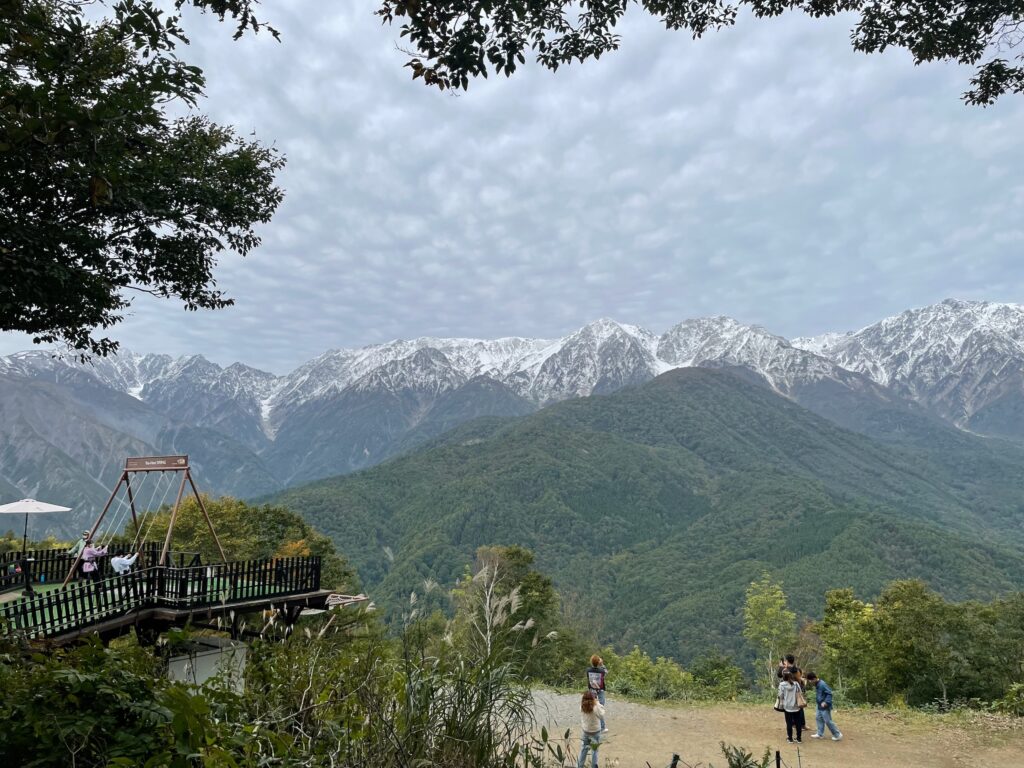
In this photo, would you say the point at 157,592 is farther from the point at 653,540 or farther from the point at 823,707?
the point at 653,540

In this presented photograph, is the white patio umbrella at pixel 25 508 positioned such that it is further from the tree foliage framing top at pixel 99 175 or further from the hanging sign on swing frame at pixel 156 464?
the tree foliage framing top at pixel 99 175

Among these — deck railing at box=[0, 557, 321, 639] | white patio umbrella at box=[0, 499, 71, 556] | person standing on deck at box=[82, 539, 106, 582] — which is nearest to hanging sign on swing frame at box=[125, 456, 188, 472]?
person standing on deck at box=[82, 539, 106, 582]

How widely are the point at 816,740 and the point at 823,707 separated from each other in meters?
0.65

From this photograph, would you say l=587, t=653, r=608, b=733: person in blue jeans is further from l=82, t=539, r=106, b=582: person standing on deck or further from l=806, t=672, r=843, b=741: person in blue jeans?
l=82, t=539, r=106, b=582: person standing on deck

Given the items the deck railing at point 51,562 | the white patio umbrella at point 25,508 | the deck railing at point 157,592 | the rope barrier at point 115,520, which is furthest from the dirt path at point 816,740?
the white patio umbrella at point 25,508

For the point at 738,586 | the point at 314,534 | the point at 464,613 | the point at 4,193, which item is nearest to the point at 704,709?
the point at 464,613

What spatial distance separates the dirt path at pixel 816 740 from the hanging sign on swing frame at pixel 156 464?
303 inches

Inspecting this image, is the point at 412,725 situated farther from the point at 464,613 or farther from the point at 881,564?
the point at 881,564

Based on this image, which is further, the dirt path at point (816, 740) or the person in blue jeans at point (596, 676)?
the person in blue jeans at point (596, 676)

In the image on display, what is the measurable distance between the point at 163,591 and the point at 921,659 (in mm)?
27393

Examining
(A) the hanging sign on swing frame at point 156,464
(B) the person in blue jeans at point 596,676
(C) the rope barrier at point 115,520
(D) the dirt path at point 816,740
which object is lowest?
(D) the dirt path at point 816,740

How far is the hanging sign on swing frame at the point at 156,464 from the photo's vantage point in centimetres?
1054

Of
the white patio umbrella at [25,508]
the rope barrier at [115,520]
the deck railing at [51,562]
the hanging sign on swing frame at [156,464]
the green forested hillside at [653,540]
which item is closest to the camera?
the hanging sign on swing frame at [156,464]

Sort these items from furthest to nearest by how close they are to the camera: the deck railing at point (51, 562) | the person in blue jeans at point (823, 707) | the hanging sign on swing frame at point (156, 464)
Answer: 1. the deck railing at point (51, 562)
2. the hanging sign on swing frame at point (156, 464)
3. the person in blue jeans at point (823, 707)
